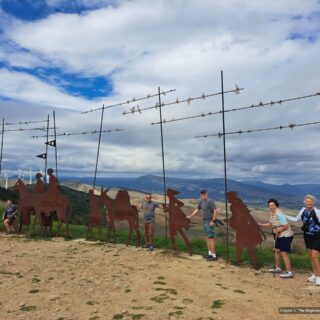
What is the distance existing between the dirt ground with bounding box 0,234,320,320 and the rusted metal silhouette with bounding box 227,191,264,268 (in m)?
0.60

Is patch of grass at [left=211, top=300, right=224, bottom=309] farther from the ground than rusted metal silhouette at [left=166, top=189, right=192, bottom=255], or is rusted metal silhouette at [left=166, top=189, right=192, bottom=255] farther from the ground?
rusted metal silhouette at [left=166, top=189, right=192, bottom=255]

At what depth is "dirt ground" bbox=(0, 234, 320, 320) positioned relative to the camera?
810cm

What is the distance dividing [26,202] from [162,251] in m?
7.31

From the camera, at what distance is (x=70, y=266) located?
11906mm

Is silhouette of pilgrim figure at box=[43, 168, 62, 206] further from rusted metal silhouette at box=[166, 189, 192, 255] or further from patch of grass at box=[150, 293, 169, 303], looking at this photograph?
patch of grass at box=[150, 293, 169, 303]

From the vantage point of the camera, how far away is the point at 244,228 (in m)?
12.6

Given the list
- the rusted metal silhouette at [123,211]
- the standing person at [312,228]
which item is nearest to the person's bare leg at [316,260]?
the standing person at [312,228]

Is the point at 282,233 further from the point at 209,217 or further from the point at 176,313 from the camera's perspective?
the point at 176,313

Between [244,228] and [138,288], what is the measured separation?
4315mm

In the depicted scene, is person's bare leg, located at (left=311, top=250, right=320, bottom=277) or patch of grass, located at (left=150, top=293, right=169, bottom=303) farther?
person's bare leg, located at (left=311, top=250, right=320, bottom=277)

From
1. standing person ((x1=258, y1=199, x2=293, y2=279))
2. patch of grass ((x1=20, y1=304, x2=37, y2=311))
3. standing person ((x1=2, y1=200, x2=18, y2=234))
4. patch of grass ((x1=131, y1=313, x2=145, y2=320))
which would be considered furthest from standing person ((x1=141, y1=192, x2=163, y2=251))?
standing person ((x1=2, y1=200, x2=18, y2=234))

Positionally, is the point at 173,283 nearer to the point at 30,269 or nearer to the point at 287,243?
the point at 287,243

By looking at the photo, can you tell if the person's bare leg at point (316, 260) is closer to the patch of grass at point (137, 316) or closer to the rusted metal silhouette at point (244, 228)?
the rusted metal silhouette at point (244, 228)

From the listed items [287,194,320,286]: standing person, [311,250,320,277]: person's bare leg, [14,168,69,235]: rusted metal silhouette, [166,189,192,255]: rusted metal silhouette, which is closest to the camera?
[287,194,320,286]: standing person
